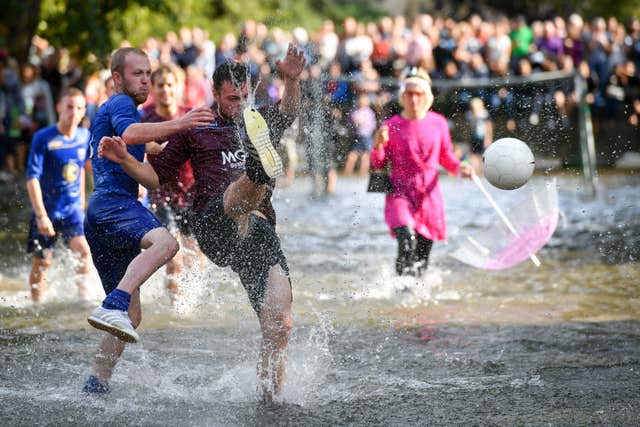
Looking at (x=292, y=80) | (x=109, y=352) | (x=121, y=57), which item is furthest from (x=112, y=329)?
(x=292, y=80)

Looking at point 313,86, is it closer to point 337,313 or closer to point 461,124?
point 337,313

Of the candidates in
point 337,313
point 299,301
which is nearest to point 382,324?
point 337,313

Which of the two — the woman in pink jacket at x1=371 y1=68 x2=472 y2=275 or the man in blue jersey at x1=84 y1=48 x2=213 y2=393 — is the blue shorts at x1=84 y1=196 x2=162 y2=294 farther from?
the woman in pink jacket at x1=371 y1=68 x2=472 y2=275

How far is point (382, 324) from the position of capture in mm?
8078

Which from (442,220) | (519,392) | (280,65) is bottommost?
(519,392)

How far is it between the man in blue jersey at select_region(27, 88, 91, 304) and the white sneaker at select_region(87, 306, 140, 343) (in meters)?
2.98

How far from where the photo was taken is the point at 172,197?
29.1 ft

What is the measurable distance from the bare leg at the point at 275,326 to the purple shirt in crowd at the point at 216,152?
44 cm

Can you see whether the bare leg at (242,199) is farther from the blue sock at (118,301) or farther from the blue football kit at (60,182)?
the blue football kit at (60,182)

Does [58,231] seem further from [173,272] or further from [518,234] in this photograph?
[518,234]

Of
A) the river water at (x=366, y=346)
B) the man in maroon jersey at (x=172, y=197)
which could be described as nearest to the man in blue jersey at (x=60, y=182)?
the river water at (x=366, y=346)

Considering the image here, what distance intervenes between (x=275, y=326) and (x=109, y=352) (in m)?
0.99

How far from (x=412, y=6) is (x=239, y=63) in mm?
34370

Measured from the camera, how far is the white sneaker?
18.4 ft
